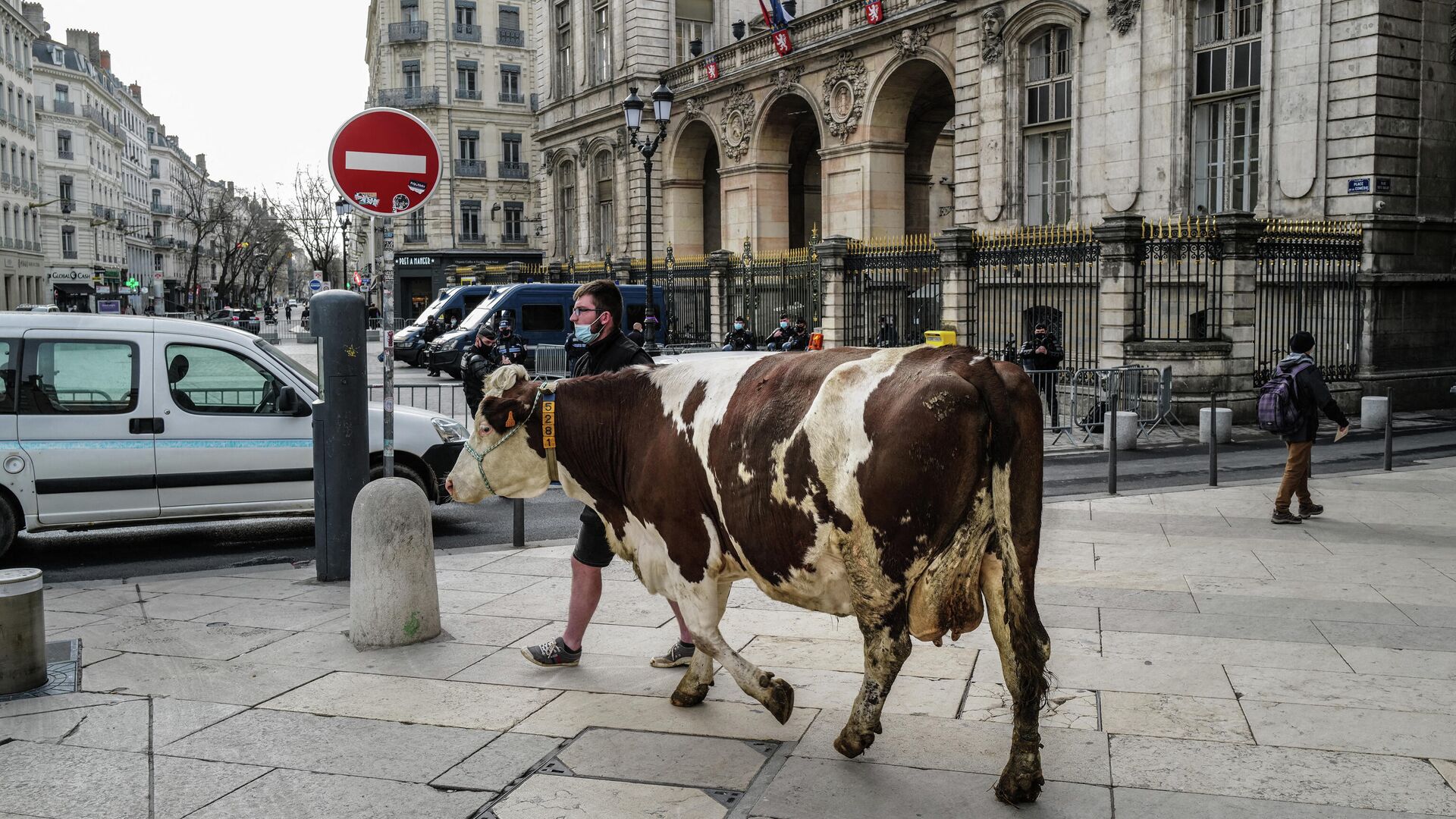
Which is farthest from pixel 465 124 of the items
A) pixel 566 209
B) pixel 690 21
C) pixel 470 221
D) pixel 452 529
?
pixel 452 529

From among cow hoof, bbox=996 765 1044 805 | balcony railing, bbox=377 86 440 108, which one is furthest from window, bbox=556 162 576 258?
cow hoof, bbox=996 765 1044 805

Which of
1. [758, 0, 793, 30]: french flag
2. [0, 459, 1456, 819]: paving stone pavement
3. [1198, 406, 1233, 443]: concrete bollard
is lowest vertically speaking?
[0, 459, 1456, 819]: paving stone pavement

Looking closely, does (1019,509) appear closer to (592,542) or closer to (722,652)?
(722,652)

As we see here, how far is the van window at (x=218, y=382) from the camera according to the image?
373 inches

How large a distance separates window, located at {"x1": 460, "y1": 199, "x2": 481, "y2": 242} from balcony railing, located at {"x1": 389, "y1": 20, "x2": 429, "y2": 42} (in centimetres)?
924

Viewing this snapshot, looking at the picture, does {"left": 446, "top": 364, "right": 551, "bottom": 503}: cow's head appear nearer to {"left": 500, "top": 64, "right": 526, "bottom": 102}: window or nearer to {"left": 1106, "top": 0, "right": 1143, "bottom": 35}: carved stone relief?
{"left": 1106, "top": 0, "right": 1143, "bottom": 35}: carved stone relief

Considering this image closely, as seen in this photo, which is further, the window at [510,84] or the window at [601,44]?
the window at [510,84]

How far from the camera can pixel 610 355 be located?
19.8 feet

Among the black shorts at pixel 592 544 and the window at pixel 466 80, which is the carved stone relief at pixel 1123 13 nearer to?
the black shorts at pixel 592 544

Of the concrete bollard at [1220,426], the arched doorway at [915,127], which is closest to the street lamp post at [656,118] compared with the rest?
the arched doorway at [915,127]

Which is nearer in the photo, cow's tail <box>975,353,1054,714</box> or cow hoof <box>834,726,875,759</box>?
cow's tail <box>975,353,1054,714</box>

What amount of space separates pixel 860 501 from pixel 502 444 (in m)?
1.97

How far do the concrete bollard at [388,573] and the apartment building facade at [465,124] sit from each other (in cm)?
5657

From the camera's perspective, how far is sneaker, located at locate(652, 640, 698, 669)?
241 inches
